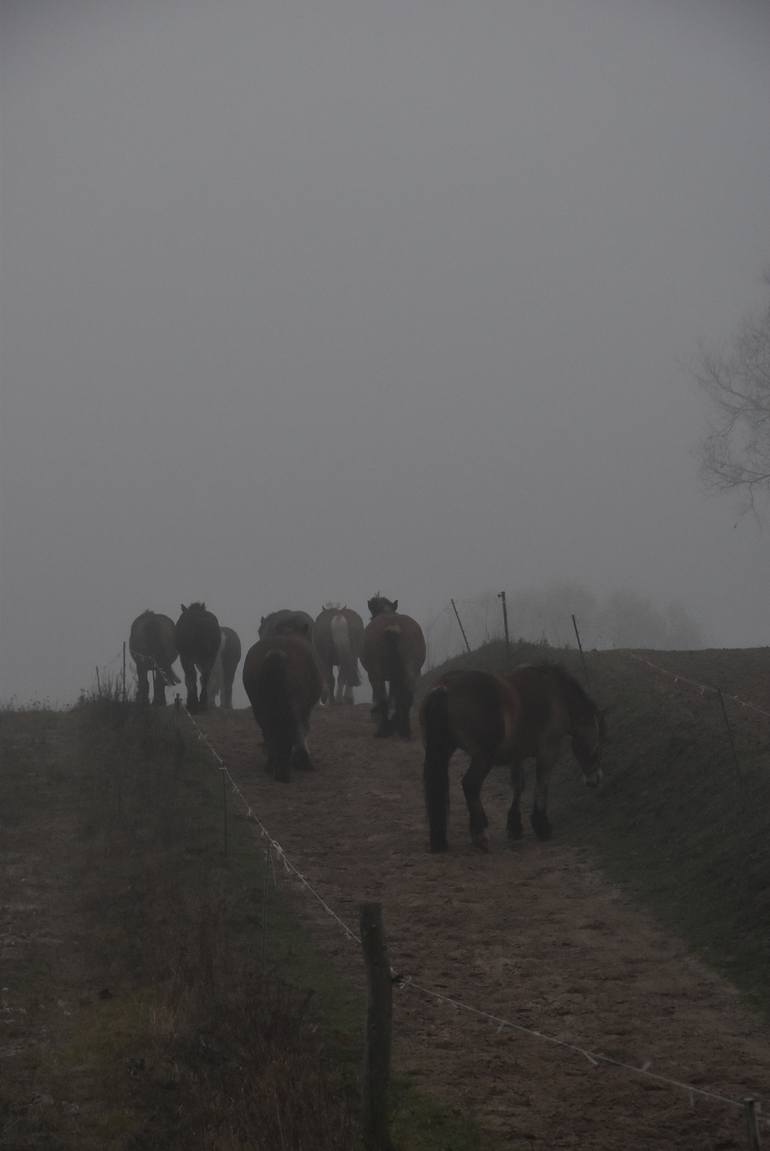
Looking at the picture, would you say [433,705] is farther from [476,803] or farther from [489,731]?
[476,803]

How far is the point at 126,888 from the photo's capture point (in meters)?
10.5

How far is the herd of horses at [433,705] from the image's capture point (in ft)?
41.2

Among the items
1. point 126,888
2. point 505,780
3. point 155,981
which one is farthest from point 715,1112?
point 505,780

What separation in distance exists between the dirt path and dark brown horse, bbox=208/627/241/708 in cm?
1284

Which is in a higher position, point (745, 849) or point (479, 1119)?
point (745, 849)

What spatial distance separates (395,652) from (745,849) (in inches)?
341

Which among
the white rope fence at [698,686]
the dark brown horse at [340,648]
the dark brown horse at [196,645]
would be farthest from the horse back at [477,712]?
the dark brown horse at [340,648]

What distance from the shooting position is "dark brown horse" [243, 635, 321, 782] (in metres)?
16.0

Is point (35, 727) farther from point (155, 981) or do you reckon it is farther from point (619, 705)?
point (155, 981)

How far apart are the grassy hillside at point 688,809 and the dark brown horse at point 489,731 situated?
1028 millimetres

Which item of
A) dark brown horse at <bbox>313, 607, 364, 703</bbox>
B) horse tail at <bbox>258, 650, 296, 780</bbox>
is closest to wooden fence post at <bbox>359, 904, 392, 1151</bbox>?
horse tail at <bbox>258, 650, 296, 780</bbox>

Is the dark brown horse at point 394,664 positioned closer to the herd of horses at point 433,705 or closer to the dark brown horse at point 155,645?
the herd of horses at point 433,705

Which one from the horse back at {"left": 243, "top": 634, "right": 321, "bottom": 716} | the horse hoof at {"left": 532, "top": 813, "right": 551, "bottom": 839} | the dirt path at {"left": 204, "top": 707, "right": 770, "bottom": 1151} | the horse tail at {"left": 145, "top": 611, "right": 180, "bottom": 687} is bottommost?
the dirt path at {"left": 204, "top": 707, "right": 770, "bottom": 1151}

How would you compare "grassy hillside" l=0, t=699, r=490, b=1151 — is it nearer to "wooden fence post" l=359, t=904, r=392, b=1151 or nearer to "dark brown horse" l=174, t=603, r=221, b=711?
"wooden fence post" l=359, t=904, r=392, b=1151
